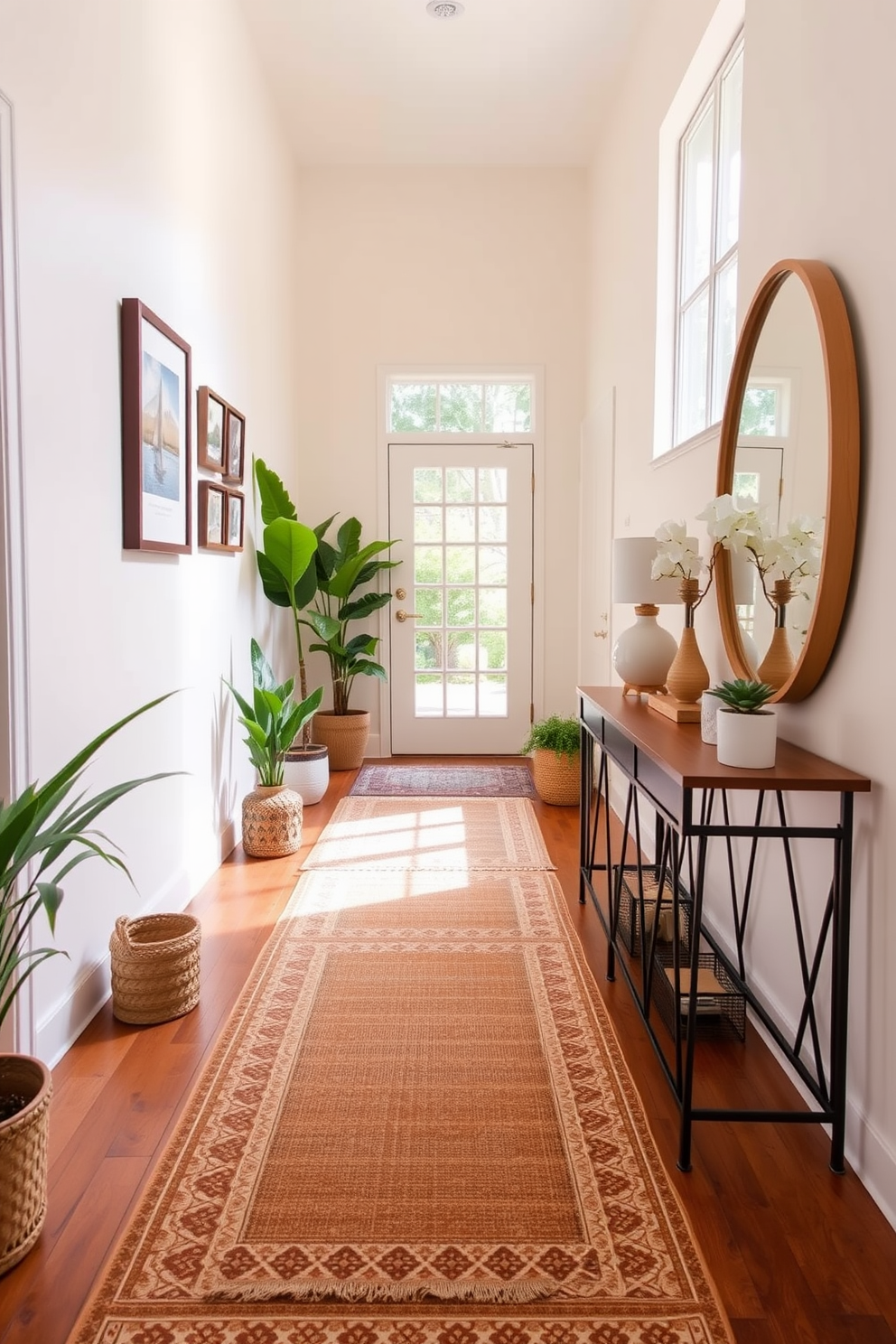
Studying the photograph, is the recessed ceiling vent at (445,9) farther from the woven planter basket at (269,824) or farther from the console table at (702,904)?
the woven planter basket at (269,824)

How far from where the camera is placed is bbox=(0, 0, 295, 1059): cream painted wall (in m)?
2.02

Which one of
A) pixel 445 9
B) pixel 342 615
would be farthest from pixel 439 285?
pixel 342 615

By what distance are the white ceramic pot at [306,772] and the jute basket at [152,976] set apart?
2.03 metres

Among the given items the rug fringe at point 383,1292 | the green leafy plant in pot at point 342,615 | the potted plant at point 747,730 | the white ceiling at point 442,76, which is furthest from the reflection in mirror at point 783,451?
the green leafy plant in pot at point 342,615

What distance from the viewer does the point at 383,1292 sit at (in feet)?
4.66

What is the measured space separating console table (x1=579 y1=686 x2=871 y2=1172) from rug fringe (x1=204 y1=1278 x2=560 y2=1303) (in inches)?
Result: 17.8

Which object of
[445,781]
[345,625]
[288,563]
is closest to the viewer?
[288,563]

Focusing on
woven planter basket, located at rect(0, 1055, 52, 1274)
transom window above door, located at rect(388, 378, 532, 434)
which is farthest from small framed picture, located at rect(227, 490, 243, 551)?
woven planter basket, located at rect(0, 1055, 52, 1274)

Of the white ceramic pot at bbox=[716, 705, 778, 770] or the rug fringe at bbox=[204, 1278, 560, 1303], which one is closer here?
the rug fringe at bbox=[204, 1278, 560, 1303]

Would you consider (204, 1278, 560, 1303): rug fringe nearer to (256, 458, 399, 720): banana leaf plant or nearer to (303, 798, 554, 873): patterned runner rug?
(303, 798, 554, 873): patterned runner rug

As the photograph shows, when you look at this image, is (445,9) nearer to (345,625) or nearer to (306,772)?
(345,625)

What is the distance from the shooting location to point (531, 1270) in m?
1.47

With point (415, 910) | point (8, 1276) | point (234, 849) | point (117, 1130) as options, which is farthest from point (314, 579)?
point (8, 1276)

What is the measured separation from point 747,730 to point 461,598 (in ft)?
13.1
